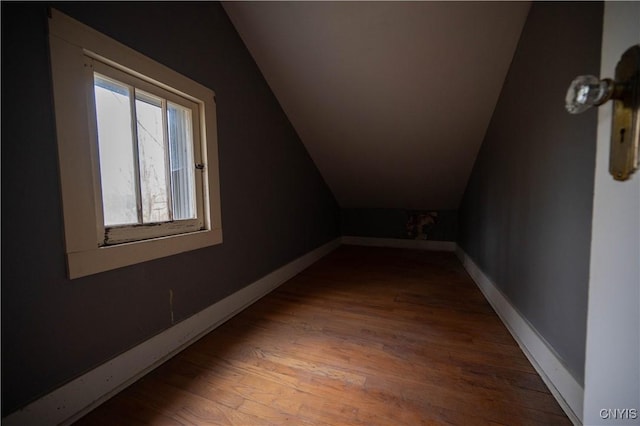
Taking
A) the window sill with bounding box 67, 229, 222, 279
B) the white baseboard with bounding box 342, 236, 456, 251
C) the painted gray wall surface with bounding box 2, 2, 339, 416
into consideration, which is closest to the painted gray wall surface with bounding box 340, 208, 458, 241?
the white baseboard with bounding box 342, 236, 456, 251

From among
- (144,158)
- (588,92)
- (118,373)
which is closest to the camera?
(588,92)

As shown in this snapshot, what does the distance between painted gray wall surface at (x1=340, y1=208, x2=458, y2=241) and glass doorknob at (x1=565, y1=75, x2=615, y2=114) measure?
410 centimetres

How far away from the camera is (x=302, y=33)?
195cm

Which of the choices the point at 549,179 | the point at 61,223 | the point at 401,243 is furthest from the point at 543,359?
the point at 401,243

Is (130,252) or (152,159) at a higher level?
(152,159)

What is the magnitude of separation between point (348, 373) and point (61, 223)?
1.51 meters

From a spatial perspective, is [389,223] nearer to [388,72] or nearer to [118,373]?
[388,72]

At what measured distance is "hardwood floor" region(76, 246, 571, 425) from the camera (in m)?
1.04

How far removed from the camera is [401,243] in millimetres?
4504

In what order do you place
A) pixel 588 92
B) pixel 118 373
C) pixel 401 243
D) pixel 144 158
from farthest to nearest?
pixel 401 243
pixel 144 158
pixel 118 373
pixel 588 92

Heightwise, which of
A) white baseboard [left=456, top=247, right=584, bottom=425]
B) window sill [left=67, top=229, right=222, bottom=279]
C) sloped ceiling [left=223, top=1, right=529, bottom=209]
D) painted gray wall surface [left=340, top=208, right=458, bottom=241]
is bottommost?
white baseboard [left=456, top=247, right=584, bottom=425]

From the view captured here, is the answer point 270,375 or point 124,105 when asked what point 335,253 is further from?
point 124,105

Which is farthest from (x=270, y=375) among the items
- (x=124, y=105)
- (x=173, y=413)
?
(x=124, y=105)

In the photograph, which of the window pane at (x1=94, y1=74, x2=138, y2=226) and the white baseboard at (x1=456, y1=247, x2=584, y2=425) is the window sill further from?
the white baseboard at (x1=456, y1=247, x2=584, y2=425)
